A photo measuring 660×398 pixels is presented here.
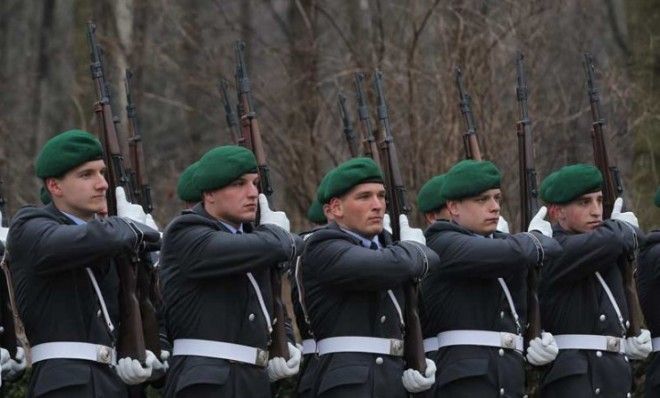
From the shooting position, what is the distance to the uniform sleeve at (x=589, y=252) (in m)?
12.0

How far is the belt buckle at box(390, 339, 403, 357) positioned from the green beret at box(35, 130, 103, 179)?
195 cm

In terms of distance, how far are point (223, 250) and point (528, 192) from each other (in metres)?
3.02

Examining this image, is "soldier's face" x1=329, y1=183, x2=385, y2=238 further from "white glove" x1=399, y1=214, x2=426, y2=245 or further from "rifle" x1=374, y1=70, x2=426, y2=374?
"rifle" x1=374, y1=70, x2=426, y2=374

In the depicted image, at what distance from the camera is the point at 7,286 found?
34.8 feet

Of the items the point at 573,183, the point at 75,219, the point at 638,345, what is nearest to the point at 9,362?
the point at 75,219

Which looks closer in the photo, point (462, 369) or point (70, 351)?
point (70, 351)

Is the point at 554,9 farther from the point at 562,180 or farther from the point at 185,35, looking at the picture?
the point at 562,180

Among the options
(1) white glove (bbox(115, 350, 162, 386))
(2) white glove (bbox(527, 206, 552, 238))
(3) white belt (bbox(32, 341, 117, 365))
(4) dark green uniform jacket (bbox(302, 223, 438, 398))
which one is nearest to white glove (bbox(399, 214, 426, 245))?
(4) dark green uniform jacket (bbox(302, 223, 438, 398))

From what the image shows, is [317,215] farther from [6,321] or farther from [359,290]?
[6,321]

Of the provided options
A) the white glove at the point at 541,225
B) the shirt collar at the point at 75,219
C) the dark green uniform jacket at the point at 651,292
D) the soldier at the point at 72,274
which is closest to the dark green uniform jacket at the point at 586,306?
the white glove at the point at 541,225

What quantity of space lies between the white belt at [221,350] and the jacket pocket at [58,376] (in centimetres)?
63

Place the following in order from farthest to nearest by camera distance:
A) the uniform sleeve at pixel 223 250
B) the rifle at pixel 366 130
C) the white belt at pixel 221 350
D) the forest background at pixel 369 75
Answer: the forest background at pixel 369 75
the rifle at pixel 366 130
the white belt at pixel 221 350
the uniform sleeve at pixel 223 250

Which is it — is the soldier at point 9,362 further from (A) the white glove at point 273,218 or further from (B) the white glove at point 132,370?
(A) the white glove at point 273,218

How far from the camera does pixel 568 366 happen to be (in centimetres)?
1211
